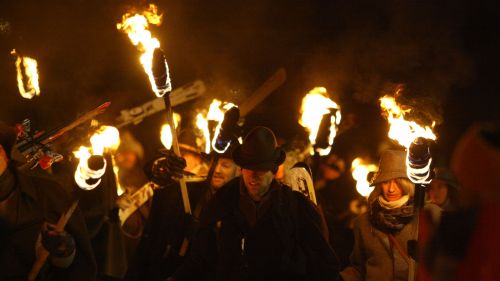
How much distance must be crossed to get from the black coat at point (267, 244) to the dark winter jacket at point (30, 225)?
31.6 inches

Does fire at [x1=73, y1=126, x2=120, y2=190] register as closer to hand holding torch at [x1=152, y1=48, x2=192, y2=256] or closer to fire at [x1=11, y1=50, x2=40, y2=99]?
hand holding torch at [x1=152, y1=48, x2=192, y2=256]

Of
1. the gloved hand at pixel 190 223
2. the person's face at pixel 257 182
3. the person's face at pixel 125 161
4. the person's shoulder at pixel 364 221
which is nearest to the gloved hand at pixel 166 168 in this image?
the gloved hand at pixel 190 223

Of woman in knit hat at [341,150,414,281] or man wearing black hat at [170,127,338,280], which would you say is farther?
woman in knit hat at [341,150,414,281]

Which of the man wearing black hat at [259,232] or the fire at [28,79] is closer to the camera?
the man wearing black hat at [259,232]

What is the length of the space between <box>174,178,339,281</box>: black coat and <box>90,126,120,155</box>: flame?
2150 mm

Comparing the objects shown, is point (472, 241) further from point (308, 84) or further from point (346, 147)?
point (308, 84)

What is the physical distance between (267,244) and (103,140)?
9.90 ft

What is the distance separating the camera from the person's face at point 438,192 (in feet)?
22.0

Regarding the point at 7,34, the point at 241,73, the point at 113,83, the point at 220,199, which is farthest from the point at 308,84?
the point at 220,199

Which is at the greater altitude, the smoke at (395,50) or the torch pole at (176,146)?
the smoke at (395,50)

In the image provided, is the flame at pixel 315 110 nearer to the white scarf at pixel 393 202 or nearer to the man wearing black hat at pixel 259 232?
the white scarf at pixel 393 202

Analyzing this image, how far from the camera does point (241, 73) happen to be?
1165cm

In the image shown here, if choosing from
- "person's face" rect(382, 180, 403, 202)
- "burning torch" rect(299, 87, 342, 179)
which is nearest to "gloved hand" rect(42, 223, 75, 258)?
"burning torch" rect(299, 87, 342, 179)

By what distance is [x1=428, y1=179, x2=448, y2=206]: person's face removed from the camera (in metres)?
6.71
